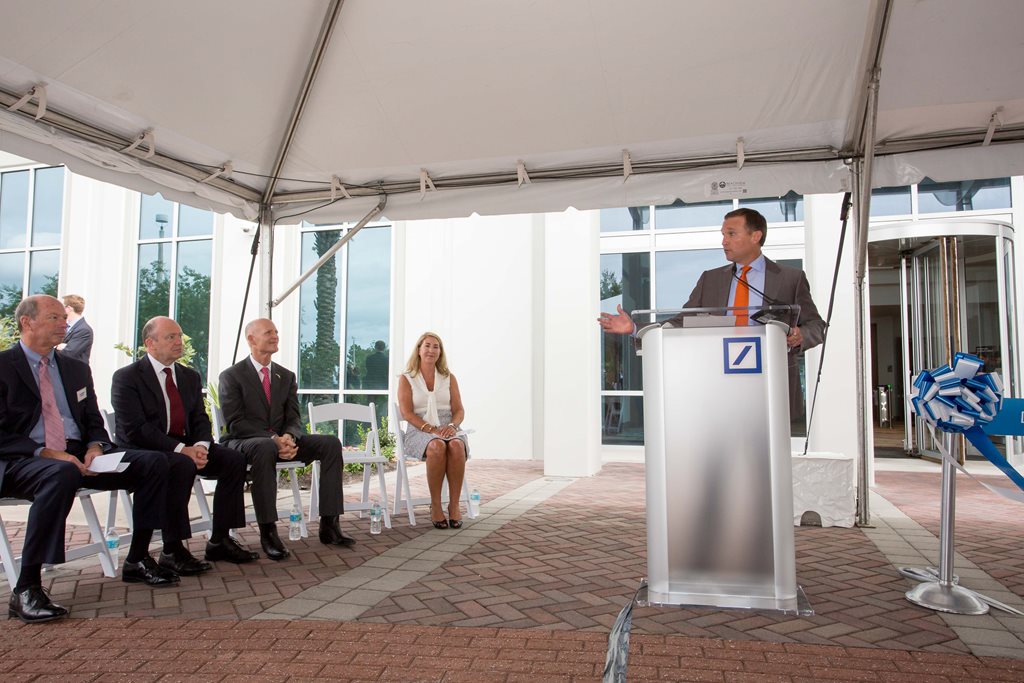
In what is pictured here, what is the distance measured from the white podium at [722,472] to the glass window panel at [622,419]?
23.8ft

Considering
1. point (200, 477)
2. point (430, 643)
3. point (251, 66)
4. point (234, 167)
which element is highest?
point (251, 66)

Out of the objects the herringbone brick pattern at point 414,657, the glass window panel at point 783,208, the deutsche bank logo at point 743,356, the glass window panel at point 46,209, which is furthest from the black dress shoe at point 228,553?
the glass window panel at point 46,209

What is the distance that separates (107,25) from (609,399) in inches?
291

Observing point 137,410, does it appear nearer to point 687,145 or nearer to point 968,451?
point 687,145

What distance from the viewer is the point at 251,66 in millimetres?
4238

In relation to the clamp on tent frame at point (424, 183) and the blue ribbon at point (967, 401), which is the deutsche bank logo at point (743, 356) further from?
the clamp on tent frame at point (424, 183)

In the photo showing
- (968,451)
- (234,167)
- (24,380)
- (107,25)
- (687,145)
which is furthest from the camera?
(968,451)

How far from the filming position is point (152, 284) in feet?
39.5

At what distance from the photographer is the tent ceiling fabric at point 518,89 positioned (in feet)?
12.2

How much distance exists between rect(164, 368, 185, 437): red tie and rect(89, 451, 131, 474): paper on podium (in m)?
0.66

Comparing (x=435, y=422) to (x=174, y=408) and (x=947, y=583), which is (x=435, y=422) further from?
(x=947, y=583)

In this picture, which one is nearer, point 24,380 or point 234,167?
point 24,380

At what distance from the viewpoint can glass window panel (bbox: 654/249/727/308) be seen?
964 cm

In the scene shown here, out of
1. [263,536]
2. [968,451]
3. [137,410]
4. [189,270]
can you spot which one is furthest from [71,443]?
[968,451]
